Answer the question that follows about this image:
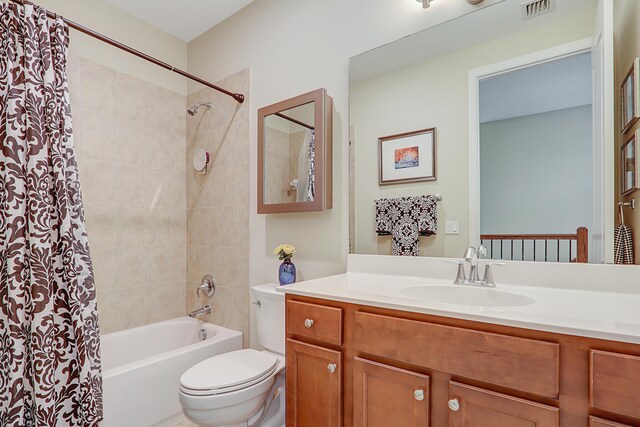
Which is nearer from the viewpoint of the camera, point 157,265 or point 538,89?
point 538,89

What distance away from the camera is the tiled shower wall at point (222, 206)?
88.1 inches

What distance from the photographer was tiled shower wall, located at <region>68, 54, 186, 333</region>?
213 cm

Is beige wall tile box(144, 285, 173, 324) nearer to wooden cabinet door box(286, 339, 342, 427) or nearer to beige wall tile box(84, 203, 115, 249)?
beige wall tile box(84, 203, 115, 249)

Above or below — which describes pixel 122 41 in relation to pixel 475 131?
above

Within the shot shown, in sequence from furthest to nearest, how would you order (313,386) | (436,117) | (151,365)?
(151,365), (436,117), (313,386)

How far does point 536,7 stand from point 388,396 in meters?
1.52

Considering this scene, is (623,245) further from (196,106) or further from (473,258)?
(196,106)

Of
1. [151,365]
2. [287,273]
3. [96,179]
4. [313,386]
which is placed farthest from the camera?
[96,179]

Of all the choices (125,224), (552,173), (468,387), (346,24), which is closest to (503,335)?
(468,387)

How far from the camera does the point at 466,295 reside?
1275 mm

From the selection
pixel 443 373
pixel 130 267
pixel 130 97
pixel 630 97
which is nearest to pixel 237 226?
pixel 130 267

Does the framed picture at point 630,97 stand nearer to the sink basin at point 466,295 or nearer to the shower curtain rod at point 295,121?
the sink basin at point 466,295

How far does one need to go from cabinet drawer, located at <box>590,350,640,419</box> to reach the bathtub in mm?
1847

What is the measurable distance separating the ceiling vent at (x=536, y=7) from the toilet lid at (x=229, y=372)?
1846 mm
